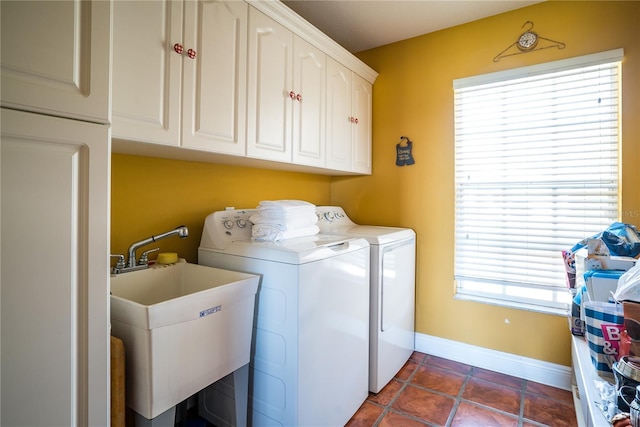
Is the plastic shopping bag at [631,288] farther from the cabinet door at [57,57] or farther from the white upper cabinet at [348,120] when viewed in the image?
the white upper cabinet at [348,120]

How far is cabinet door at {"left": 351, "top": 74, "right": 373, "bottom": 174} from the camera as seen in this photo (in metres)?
2.48

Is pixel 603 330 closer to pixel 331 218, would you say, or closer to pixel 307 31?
pixel 331 218

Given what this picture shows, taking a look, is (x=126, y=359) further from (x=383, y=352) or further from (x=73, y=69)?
(x=383, y=352)

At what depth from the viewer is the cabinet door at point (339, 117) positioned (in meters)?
2.18

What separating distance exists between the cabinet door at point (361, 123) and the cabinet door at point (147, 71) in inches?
57.7

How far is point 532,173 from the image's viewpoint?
211 centimetres

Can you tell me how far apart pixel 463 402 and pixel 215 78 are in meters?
2.29

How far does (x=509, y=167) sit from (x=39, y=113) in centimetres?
246

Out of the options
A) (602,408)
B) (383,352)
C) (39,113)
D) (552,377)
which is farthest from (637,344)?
(39,113)

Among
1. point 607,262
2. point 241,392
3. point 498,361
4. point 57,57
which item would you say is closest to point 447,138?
point 607,262

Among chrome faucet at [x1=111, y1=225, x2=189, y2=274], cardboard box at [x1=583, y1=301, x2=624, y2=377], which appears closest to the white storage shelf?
cardboard box at [x1=583, y1=301, x2=624, y2=377]

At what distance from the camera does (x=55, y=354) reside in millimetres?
729

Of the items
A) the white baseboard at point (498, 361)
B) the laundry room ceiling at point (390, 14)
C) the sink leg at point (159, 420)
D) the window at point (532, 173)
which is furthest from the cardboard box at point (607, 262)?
the laundry room ceiling at point (390, 14)

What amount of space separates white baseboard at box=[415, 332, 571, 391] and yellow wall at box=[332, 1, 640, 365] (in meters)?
0.05
